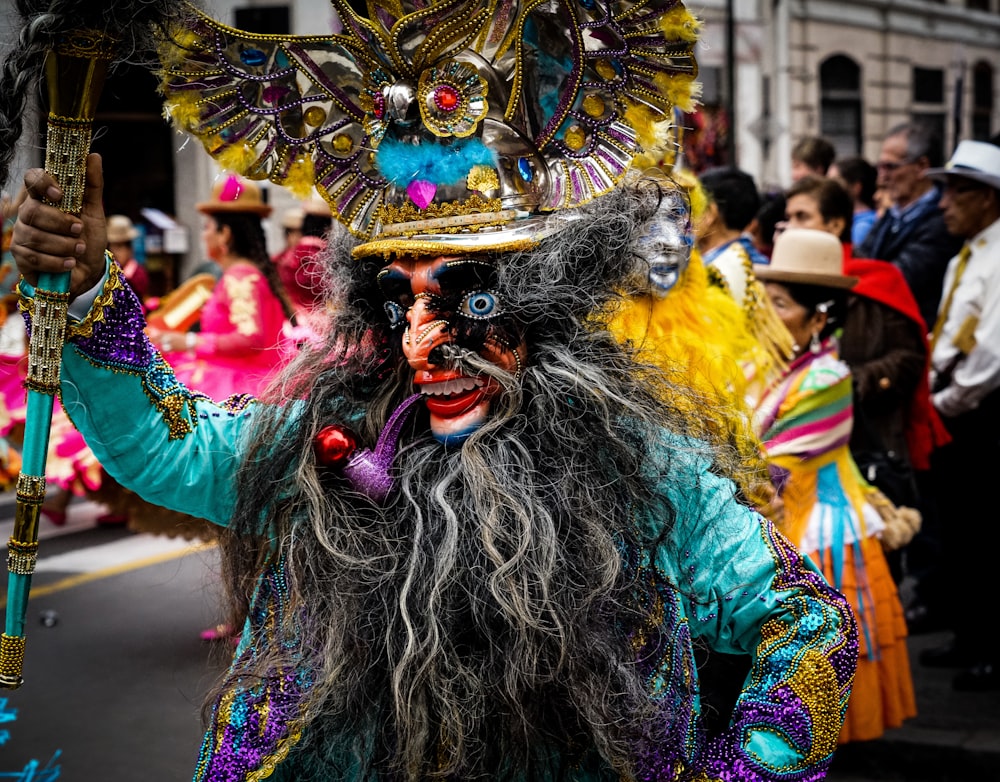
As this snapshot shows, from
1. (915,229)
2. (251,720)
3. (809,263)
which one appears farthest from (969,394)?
(251,720)

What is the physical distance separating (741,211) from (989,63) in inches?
920

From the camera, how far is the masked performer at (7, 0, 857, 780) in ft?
6.07

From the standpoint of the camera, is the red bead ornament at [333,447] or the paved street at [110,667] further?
the paved street at [110,667]

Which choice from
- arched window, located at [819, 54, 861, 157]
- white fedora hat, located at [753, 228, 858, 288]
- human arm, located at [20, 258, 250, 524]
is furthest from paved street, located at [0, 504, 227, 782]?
arched window, located at [819, 54, 861, 157]

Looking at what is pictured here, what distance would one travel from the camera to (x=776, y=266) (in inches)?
181

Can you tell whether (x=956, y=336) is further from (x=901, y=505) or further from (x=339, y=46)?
(x=339, y=46)

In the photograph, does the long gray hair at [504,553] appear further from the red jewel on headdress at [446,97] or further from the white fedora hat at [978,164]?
Result: the white fedora hat at [978,164]

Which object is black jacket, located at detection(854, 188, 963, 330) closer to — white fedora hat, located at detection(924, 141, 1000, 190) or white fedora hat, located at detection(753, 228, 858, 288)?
white fedora hat, located at detection(924, 141, 1000, 190)

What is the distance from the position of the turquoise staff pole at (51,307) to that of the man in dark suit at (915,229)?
5.54 m

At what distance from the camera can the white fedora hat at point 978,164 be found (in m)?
5.58

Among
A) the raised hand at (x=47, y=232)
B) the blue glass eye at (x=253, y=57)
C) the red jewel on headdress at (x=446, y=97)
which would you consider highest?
the blue glass eye at (x=253, y=57)

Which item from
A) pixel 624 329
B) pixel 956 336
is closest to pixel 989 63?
pixel 956 336

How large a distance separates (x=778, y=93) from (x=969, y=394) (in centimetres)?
1658

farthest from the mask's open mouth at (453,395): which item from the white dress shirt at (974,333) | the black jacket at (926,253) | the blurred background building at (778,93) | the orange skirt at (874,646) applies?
the blurred background building at (778,93)
